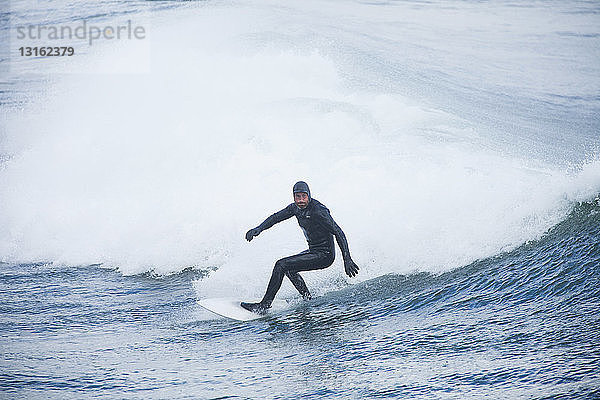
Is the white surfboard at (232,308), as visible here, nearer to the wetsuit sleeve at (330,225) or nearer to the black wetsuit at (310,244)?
the black wetsuit at (310,244)

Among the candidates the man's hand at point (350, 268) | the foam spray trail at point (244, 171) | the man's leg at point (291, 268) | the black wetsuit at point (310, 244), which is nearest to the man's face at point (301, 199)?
the black wetsuit at point (310, 244)

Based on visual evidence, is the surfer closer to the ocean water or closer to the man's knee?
the man's knee

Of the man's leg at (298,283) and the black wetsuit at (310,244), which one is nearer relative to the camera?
the black wetsuit at (310,244)

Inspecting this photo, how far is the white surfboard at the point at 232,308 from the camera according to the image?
772 cm

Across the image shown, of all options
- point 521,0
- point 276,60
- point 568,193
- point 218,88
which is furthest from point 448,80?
point 568,193

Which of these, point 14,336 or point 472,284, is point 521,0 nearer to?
point 472,284

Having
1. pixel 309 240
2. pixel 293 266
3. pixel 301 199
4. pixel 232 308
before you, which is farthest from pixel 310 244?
pixel 232 308

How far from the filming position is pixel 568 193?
9.58m

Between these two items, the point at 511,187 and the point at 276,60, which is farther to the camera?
the point at 276,60

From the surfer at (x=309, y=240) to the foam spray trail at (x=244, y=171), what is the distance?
981 millimetres

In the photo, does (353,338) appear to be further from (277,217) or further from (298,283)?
(277,217)

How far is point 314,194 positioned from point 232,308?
6256 millimetres

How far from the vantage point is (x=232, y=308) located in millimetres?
7953

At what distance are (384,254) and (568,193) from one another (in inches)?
108
